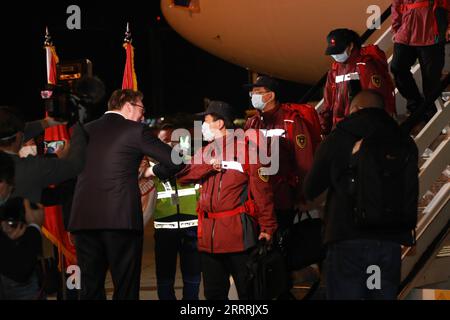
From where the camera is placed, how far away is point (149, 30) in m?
38.3

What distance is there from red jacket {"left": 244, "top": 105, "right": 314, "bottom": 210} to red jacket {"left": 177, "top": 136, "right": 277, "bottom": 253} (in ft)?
1.18

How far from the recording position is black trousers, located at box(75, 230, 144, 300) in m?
5.61

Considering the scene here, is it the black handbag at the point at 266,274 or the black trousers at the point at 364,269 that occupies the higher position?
the black trousers at the point at 364,269

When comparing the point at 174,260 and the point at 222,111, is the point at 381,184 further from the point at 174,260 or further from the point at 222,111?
the point at 174,260

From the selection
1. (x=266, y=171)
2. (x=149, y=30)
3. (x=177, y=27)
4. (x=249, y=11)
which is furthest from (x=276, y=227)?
(x=149, y=30)

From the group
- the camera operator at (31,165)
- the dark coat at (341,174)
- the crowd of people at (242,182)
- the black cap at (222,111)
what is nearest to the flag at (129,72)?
the crowd of people at (242,182)

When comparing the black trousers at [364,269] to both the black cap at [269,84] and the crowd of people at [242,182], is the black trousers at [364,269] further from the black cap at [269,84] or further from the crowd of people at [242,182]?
the black cap at [269,84]

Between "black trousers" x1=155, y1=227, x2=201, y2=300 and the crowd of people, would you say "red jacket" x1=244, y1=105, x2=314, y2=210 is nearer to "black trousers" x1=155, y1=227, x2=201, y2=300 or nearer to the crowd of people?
the crowd of people

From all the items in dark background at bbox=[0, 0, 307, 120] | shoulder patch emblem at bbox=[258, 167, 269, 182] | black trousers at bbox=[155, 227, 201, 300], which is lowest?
dark background at bbox=[0, 0, 307, 120]

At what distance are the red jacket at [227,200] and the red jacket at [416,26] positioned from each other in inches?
91.4

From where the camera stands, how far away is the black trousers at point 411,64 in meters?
7.57

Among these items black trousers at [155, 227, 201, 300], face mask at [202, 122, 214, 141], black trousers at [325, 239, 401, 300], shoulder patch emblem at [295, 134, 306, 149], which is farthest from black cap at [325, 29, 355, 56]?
black trousers at [325, 239, 401, 300]

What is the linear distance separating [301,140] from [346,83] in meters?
0.74
